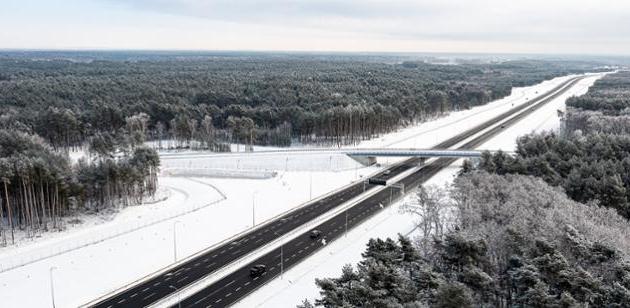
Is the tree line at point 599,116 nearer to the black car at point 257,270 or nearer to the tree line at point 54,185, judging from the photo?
the black car at point 257,270

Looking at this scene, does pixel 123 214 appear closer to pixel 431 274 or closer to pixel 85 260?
pixel 85 260

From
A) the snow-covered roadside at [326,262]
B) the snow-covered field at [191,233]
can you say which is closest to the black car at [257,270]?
the snow-covered roadside at [326,262]

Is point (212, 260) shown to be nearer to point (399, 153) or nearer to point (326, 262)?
point (326, 262)

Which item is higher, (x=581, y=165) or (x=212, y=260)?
(x=581, y=165)

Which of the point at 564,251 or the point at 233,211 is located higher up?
the point at 564,251

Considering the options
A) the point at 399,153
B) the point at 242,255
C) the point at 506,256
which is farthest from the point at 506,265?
the point at 399,153

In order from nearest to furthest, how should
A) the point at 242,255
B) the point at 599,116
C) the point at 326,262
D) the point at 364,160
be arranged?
the point at 326,262
the point at 242,255
the point at 364,160
the point at 599,116

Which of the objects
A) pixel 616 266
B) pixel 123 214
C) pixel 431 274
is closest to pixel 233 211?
pixel 123 214

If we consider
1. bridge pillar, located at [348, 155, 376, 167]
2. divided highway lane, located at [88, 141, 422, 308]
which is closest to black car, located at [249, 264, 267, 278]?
divided highway lane, located at [88, 141, 422, 308]

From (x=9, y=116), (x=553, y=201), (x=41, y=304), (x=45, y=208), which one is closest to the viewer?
(x=41, y=304)
